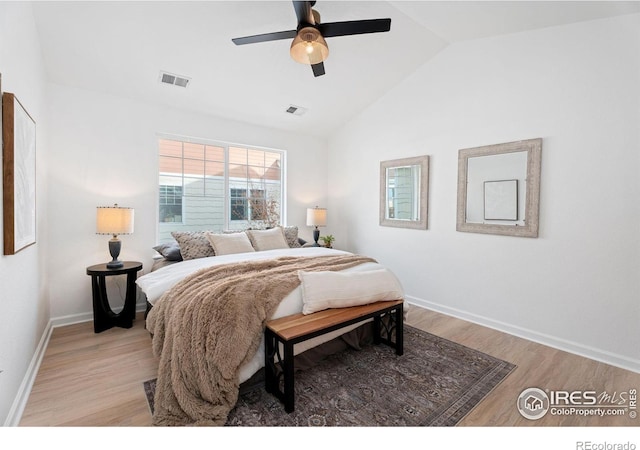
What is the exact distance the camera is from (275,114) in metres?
4.27

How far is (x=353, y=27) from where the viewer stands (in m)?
2.11

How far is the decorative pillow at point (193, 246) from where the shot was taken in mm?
3283

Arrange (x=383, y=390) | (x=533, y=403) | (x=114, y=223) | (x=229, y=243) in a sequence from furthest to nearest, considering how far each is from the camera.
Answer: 1. (x=229, y=243)
2. (x=114, y=223)
3. (x=383, y=390)
4. (x=533, y=403)

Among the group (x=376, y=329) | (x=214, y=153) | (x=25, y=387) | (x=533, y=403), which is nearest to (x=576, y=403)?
(x=533, y=403)

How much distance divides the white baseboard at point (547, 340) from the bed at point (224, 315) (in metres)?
1.33

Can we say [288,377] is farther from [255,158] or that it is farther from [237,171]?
[255,158]

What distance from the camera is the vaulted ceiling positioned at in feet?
8.07

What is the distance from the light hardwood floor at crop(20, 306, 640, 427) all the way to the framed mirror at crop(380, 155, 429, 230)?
1409 millimetres

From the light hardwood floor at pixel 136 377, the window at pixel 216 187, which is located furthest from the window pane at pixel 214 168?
the light hardwood floor at pixel 136 377

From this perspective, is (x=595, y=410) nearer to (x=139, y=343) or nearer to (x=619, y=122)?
(x=619, y=122)

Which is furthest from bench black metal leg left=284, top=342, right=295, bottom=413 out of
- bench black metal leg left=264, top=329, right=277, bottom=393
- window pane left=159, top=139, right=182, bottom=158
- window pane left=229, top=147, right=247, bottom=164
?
window pane left=229, top=147, right=247, bottom=164

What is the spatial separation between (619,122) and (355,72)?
2.56 metres

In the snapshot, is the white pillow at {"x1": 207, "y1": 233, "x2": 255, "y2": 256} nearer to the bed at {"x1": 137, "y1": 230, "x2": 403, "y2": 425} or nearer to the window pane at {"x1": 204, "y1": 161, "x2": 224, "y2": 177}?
the bed at {"x1": 137, "y1": 230, "x2": 403, "y2": 425}

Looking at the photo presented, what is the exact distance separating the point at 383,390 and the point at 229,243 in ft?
7.40
